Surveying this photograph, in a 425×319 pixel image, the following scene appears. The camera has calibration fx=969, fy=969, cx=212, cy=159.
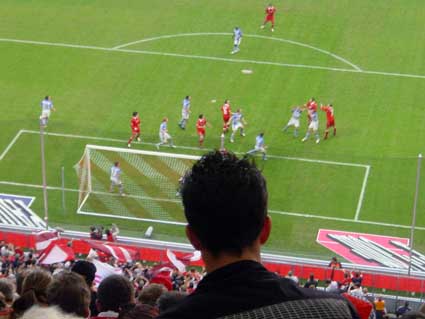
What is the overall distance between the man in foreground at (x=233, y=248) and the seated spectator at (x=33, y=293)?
1994 millimetres

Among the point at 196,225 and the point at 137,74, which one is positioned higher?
the point at 137,74

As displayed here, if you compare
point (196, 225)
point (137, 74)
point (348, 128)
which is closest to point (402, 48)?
point (348, 128)

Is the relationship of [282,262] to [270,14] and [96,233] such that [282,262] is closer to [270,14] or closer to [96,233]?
[96,233]

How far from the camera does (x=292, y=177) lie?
76.3 feet

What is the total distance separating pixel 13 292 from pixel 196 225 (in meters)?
4.04

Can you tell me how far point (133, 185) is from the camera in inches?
813

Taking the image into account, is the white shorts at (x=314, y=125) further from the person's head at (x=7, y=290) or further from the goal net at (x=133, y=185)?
the person's head at (x=7, y=290)

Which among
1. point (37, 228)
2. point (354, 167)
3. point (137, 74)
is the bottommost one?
point (37, 228)

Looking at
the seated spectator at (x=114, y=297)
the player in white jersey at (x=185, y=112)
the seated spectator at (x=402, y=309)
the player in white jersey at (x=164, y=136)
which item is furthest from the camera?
the player in white jersey at (x=185, y=112)

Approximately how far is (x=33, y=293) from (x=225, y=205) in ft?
8.63

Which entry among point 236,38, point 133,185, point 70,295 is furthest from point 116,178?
point 70,295

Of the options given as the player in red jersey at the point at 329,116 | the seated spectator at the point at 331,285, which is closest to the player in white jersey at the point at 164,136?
the player in red jersey at the point at 329,116

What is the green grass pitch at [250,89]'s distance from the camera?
75.4 feet

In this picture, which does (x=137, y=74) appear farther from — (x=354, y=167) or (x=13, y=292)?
(x=13, y=292)
